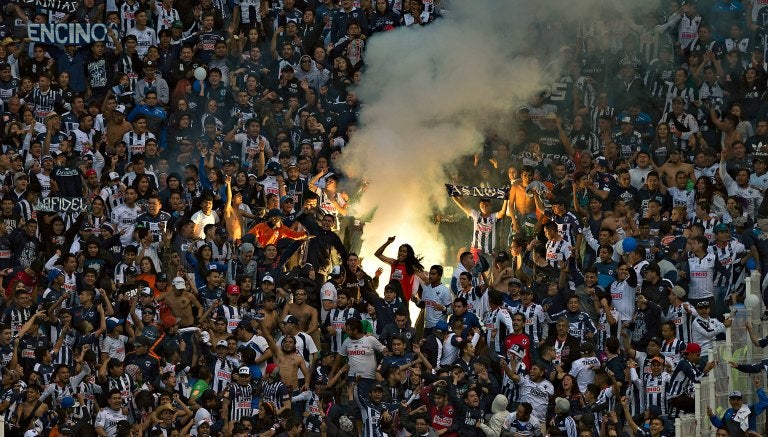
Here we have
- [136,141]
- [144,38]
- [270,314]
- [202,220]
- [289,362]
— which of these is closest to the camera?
[289,362]

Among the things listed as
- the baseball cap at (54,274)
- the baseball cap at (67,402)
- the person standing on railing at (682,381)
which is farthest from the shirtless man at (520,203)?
the baseball cap at (67,402)

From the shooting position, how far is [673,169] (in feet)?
97.5

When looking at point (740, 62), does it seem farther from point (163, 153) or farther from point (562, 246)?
point (163, 153)

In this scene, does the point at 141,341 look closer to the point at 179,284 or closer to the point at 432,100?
the point at 179,284

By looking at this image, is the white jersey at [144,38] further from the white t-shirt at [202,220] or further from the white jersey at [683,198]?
the white jersey at [683,198]

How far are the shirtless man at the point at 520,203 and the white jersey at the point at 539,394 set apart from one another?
3973 millimetres

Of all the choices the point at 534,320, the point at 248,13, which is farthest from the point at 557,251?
the point at 248,13

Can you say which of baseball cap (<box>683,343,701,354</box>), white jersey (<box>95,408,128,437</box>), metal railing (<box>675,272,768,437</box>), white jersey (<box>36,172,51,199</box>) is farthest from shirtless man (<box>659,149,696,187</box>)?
white jersey (<box>95,408,128,437</box>)

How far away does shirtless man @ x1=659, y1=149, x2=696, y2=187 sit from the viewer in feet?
97.1

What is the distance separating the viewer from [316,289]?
1091 inches

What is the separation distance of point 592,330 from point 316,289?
3.57 metres

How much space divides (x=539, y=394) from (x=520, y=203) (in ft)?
14.7

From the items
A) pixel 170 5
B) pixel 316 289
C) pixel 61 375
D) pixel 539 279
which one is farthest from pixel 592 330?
pixel 170 5

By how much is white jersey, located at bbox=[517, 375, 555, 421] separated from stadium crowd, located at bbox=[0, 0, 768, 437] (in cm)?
3
